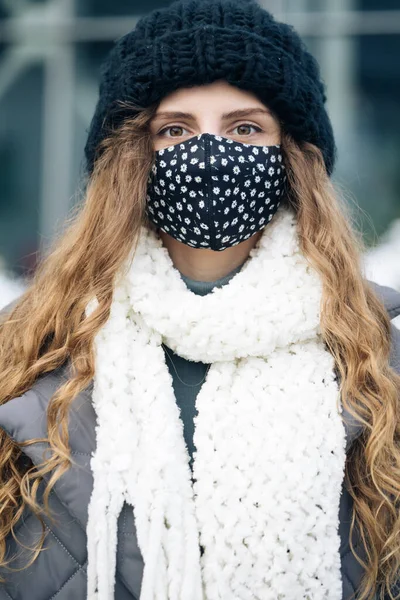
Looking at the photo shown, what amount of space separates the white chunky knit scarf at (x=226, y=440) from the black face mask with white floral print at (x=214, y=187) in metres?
0.12

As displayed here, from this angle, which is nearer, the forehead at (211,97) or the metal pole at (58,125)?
the forehead at (211,97)

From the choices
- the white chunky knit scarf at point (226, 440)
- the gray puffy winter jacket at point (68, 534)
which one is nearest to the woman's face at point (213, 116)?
the white chunky knit scarf at point (226, 440)

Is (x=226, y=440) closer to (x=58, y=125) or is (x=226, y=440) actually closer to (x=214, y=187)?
(x=214, y=187)

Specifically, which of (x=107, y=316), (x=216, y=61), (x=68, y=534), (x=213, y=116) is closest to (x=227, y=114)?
(x=213, y=116)

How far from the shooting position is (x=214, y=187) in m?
1.89

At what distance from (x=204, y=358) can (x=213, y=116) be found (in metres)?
0.67

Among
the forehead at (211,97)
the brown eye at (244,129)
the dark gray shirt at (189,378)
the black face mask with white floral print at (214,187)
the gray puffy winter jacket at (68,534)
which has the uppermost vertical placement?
the forehead at (211,97)

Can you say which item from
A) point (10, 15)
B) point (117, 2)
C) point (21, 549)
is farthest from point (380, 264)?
point (10, 15)

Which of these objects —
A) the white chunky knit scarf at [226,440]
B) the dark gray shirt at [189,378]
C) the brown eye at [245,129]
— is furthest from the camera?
the brown eye at [245,129]

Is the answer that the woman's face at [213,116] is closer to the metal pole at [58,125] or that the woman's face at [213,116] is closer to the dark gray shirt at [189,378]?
the dark gray shirt at [189,378]

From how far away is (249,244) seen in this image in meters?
2.05

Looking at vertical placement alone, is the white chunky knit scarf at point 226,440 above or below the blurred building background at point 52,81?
below

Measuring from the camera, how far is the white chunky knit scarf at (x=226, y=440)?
1.60 m

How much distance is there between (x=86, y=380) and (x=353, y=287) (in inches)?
31.1
